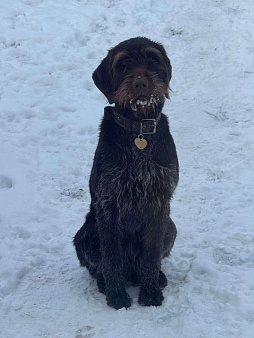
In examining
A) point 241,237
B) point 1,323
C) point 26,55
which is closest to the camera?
point 1,323

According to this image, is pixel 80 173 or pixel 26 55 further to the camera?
pixel 26 55

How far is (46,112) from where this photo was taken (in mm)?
7695

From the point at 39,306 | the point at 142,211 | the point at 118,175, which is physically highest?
the point at 118,175

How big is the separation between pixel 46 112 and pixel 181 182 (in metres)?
2.64

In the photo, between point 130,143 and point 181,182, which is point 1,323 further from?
point 181,182

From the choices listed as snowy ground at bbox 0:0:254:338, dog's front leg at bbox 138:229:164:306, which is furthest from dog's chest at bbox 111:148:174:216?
snowy ground at bbox 0:0:254:338

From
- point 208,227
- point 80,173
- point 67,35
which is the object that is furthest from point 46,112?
point 208,227

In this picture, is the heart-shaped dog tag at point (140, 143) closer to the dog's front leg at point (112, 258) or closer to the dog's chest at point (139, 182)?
the dog's chest at point (139, 182)

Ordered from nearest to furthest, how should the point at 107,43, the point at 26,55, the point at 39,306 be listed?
the point at 39,306 < the point at 26,55 < the point at 107,43

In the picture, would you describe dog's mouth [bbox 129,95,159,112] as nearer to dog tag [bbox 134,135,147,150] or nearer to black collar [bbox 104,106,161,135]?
black collar [bbox 104,106,161,135]

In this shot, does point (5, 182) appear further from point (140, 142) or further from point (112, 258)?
point (140, 142)

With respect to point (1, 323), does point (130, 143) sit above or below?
above

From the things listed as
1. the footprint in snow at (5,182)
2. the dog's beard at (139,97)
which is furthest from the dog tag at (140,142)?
the footprint in snow at (5,182)

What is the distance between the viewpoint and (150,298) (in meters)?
3.98
